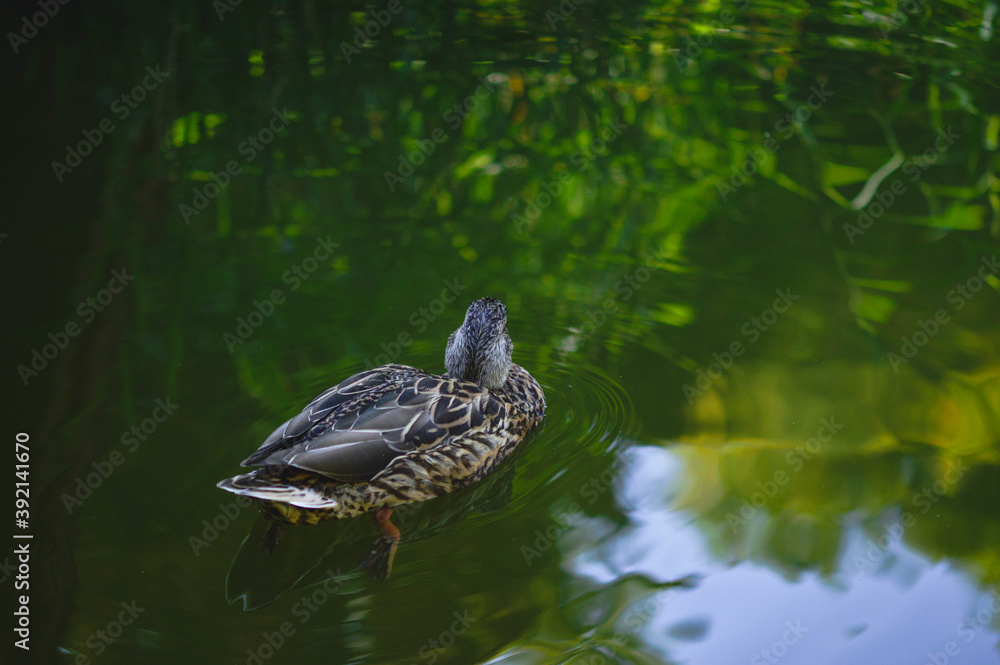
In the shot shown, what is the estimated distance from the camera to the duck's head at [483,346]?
448 cm

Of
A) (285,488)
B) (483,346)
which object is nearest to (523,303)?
(483,346)

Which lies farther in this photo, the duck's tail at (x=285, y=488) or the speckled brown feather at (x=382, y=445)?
the speckled brown feather at (x=382, y=445)

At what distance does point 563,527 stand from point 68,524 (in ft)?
6.74

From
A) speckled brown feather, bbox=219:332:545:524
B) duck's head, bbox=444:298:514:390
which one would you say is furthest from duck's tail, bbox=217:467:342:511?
duck's head, bbox=444:298:514:390

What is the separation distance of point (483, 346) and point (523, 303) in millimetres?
1077

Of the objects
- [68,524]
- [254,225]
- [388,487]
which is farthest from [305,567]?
[254,225]

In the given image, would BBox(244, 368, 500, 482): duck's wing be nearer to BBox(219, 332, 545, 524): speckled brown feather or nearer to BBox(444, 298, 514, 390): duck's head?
BBox(219, 332, 545, 524): speckled brown feather

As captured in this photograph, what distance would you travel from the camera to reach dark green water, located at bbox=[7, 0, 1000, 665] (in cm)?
352

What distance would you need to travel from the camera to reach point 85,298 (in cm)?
524

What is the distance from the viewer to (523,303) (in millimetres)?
5508

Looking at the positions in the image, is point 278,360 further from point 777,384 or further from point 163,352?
point 777,384

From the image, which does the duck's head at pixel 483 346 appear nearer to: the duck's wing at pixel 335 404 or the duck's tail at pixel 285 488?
the duck's wing at pixel 335 404

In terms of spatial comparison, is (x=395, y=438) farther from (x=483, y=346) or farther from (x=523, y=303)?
(x=523, y=303)

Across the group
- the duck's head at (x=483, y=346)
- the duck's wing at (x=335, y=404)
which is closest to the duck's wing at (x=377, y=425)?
the duck's wing at (x=335, y=404)
